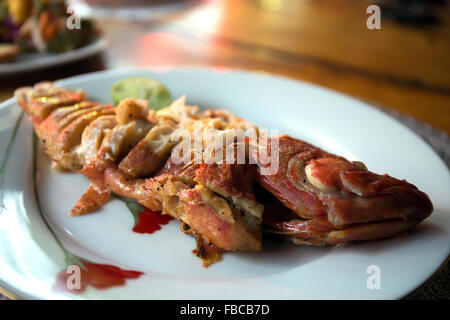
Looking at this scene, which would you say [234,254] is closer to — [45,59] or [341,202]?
[341,202]

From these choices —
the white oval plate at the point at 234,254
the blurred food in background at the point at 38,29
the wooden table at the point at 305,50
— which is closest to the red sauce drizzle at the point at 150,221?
the white oval plate at the point at 234,254

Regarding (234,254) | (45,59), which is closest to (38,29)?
(45,59)

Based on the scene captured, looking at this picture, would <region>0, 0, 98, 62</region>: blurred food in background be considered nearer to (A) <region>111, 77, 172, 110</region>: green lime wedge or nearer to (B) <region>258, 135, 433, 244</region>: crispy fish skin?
(A) <region>111, 77, 172, 110</region>: green lime wedge

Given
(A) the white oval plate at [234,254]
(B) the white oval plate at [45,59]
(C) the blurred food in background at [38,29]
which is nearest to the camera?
(A) the white oval plate at [234,254]

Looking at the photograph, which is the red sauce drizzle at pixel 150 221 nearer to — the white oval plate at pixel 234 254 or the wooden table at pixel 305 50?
the white oval plate at pixel 234 254

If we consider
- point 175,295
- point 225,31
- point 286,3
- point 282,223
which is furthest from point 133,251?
point 286,3

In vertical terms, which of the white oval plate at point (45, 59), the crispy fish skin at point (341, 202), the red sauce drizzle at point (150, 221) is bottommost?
the red sauce drizzle at point (150, 221)
